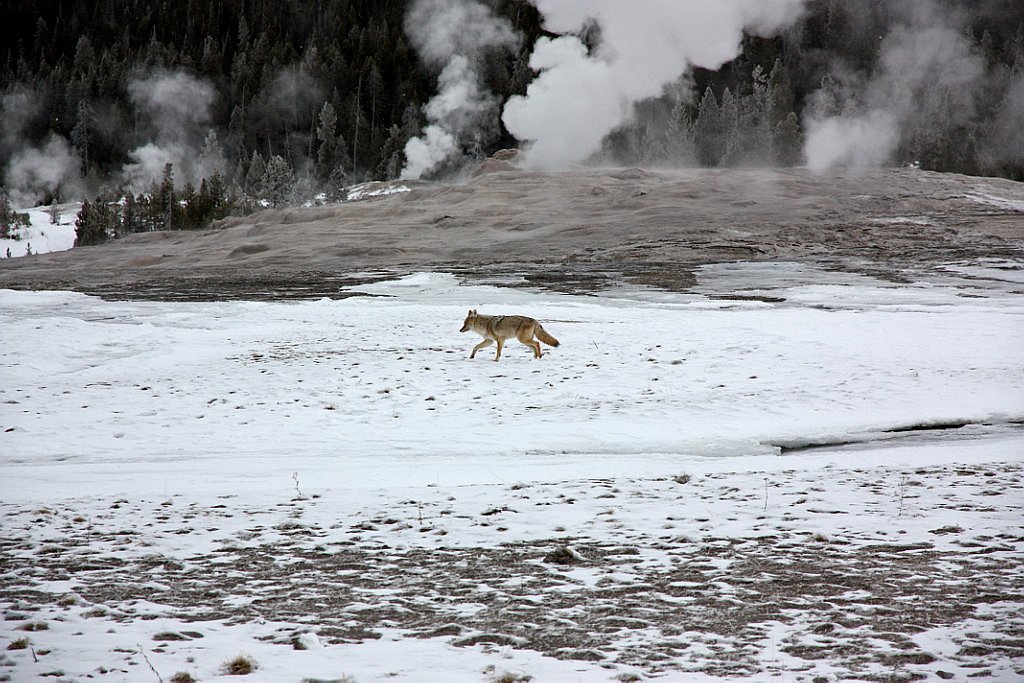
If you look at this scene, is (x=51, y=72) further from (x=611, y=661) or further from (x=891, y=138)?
(x=611, y=661)

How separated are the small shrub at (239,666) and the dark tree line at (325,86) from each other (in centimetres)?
8271

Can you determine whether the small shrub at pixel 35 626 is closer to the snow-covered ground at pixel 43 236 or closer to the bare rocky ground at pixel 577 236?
the bare rocky ground at pixel 577 236

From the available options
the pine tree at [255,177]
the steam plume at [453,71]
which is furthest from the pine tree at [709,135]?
the pine tree at [255,177]

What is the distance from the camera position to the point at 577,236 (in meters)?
44.3

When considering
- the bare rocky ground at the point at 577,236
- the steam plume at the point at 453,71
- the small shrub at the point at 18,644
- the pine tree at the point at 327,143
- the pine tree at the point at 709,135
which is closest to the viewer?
the small shrub at the point at 18,644

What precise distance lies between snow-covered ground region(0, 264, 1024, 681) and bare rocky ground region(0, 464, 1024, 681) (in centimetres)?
3

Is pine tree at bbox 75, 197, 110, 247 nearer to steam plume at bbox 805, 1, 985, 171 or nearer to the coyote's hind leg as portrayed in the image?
steam plume at bbox 805, 1, 985, 171

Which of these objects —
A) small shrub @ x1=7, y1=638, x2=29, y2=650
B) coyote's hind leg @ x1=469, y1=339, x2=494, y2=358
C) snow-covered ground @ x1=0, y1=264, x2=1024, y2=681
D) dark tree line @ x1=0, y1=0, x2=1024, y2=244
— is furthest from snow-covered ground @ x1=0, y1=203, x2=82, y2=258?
small shrub @ x1=7, y1=638, x2=29, y2=650

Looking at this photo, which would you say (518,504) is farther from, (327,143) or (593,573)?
(327,143)

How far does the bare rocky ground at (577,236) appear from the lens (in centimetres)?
3506

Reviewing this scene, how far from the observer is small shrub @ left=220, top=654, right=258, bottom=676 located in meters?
4.21

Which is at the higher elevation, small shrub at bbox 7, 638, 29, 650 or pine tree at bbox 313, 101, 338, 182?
pine tree at bbox 313, 101, 338, 182

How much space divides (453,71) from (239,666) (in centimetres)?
11847

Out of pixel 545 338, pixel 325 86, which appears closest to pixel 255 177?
pixel 325 86
